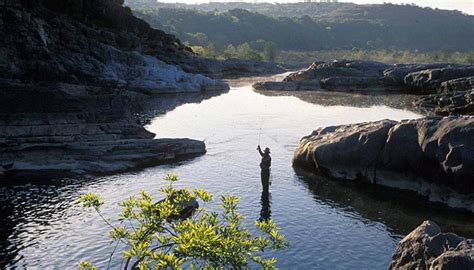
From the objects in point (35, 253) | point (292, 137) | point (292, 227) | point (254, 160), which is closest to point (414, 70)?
point (292, 137)

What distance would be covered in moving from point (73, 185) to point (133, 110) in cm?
Result: 3812

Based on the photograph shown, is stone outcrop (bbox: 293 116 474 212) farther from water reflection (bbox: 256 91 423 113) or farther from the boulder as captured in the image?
the boulder

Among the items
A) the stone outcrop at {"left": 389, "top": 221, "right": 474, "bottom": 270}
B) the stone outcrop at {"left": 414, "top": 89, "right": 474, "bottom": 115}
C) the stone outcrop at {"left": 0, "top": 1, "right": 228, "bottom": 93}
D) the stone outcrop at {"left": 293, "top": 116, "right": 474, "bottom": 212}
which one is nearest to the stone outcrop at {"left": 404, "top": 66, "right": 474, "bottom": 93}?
the stone outcrop at {"left": 414, "top": 89, "right": 474, "bottom": 115}

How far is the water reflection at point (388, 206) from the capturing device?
29875mm

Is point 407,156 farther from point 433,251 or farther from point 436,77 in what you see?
point 436,77

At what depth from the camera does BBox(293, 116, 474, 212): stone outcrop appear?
3206 cm

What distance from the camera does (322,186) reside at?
37.3 meters

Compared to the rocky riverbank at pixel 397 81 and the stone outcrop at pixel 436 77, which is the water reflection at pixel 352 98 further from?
the rocky riverbank at pixel 397 81

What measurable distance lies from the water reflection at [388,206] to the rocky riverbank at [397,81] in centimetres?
3790

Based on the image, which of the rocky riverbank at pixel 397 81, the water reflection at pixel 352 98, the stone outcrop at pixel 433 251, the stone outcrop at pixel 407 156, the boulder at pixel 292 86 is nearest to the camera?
the stone outcrop at pixel 433 251

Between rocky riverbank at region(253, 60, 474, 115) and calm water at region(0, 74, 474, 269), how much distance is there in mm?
31685

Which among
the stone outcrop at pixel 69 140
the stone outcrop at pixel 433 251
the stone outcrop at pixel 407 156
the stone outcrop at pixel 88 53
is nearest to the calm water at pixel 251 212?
the stone outcrop at pixel 407 156

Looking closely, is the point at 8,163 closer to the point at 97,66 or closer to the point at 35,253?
the point at 35,253

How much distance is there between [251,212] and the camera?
31641mm
